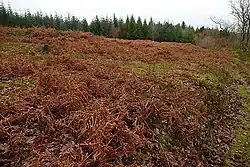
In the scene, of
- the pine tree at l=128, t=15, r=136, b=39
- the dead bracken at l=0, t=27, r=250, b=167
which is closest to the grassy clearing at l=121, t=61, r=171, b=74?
the dead bracken at l=0, t=27, r=250, b=167

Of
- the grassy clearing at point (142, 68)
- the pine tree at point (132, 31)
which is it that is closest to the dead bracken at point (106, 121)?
the grassy clearing at point (142, 68)

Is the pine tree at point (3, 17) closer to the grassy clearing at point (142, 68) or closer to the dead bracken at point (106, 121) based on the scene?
the grassy clearing at point (142, 68)

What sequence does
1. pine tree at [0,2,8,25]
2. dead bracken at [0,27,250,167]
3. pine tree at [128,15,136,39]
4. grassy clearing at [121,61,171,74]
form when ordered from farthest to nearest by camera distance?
pine tree at [128,15,136,39], pine tree at [0,2,8,25], grassy clearing at [121,61,171,74], dead bracken at [0,27,250,167]

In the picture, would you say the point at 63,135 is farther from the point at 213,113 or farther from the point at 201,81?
the point at 201,81

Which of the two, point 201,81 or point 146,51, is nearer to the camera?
point 201,81

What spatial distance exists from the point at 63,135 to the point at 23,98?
1.77m

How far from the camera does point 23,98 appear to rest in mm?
6312

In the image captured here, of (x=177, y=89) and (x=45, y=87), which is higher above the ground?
(x=45, y=87)

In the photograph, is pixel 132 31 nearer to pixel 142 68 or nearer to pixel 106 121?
pixel 142 68

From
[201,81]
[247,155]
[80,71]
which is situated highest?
[80,71]

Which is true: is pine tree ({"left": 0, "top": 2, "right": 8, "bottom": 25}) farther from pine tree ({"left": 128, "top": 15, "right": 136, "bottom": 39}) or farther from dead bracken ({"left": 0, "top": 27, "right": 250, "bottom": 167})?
dead bracken ({"left": 0, "top": 27, "right": 250, "bottom": 167})

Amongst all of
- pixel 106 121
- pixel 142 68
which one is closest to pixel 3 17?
pixel 142 68

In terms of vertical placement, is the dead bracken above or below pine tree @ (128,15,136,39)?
below

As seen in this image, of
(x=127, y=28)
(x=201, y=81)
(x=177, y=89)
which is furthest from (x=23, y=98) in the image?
(x=127, y=28)
